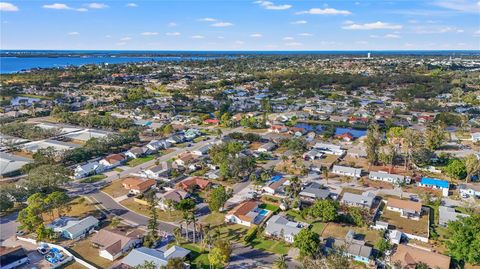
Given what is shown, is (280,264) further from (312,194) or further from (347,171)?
(347,171)

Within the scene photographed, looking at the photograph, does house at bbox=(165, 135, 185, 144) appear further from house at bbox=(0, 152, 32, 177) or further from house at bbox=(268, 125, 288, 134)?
house at bbox=(0, 152, 32, 177)

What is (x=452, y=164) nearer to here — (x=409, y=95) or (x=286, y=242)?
(x=286, y=242)

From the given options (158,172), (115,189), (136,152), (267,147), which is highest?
(267,147)

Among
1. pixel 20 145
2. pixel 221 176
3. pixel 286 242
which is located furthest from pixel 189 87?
pixel 286 242

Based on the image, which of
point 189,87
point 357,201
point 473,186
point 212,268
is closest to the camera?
point 212,268

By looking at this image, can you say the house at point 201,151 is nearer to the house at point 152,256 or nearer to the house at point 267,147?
the house at point 267,147

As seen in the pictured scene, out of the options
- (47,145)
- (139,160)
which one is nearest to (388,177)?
(139,160)
